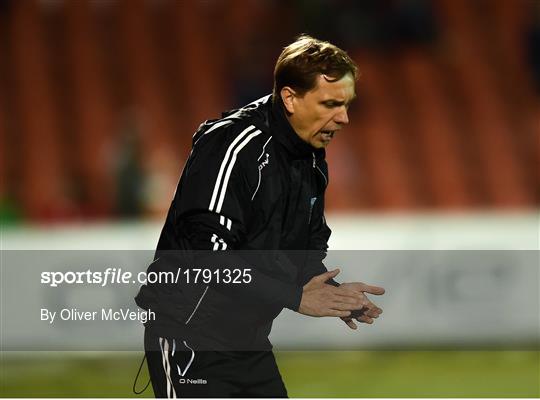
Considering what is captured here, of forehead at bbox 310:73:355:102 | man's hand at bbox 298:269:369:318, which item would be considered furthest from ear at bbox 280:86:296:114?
man's hand at bbox 298:269:369:318

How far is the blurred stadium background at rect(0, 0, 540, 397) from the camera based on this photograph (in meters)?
12.9

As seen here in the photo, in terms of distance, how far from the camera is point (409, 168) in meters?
14.0

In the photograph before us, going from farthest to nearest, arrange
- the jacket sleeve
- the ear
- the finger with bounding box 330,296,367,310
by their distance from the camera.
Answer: the ear
the finger with bounding box 330,296,367,310
the jacket sleeve

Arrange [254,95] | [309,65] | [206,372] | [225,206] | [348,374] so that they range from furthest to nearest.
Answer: [254,95] → [348,374] → [206,372] → [309,65] → [225,206]

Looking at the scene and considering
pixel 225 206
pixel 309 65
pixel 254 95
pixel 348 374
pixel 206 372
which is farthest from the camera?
pixel 254 95

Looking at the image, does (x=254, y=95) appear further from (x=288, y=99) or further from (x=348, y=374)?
(x=288, y=99)

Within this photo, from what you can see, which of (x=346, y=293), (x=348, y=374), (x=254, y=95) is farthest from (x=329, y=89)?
(x=254, y=95)

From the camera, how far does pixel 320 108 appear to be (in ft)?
13.6

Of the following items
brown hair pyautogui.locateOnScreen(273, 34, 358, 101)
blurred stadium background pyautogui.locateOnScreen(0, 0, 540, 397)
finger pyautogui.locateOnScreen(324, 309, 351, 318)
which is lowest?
finger pyautogui.locateOnScreen(324, 309, 351, 318)

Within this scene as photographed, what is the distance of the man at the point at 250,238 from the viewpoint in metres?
4.03

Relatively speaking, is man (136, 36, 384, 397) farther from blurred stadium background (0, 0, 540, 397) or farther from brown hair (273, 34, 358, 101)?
blurred stadium background (0, 0, 540, 397)

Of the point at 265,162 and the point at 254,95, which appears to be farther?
the point at 254,95

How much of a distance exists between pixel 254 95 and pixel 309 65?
8856 mm

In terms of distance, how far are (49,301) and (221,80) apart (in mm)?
6296
